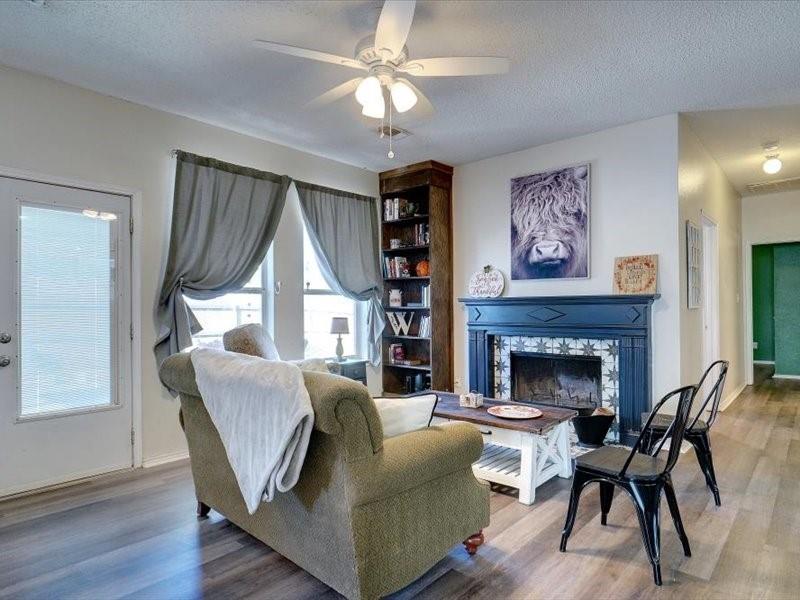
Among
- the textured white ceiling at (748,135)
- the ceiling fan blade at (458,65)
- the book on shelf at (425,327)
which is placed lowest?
the book on shelf at (425,327)

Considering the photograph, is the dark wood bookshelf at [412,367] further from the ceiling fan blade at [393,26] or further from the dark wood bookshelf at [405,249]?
the ceiling fan blade at [393,26]

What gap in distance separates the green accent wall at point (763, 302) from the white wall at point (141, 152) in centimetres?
780

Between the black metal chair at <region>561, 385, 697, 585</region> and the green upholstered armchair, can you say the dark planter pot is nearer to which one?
the black metal chair at <region>561, 385, 697, 585</region>

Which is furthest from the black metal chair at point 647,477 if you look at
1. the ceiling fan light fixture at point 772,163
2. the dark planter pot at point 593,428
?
the ceiling fan light fixture at point 772,163

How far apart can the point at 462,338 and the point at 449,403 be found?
1863 millimetres

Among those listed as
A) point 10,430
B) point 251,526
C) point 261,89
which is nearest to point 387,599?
point 251,526

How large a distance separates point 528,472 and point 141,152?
3.49 metres

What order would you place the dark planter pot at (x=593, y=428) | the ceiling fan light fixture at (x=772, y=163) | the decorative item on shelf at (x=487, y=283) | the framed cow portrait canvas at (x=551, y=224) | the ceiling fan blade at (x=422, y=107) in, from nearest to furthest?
the ceiling fan blade at (x=422, y=107), the dark planter pot at (x=593, y=428), the framed cow portrait canvas at (x=551, y=224), the ceiling fan light fixture at (x=772, y=163), the decorative item on shelf at (x=487, y=283)

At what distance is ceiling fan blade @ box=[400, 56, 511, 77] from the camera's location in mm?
2305

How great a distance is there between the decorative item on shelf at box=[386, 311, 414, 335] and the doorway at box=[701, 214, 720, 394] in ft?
10.0

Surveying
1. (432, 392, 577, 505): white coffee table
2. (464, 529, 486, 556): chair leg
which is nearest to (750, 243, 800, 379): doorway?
(432, 392, 577, 505): white coffee table

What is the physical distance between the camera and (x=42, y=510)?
2.74m

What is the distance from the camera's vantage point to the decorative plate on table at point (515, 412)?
9.74 ft

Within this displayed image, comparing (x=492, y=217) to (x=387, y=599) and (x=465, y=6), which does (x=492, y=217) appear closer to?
(x=465, y=6)
